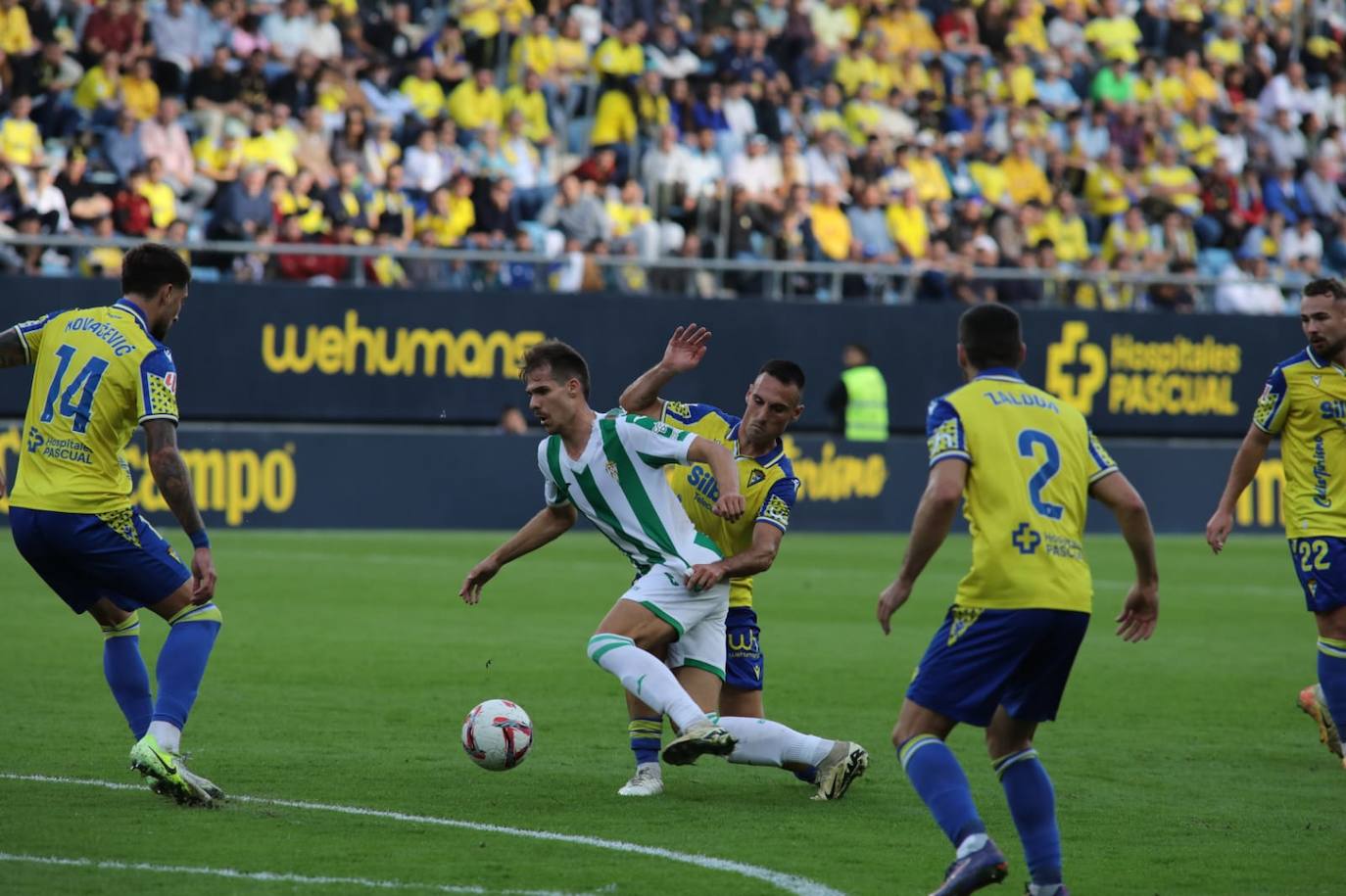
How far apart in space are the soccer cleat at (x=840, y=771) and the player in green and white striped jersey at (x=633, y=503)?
2.19ft

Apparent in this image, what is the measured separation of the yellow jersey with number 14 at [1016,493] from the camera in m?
5.79

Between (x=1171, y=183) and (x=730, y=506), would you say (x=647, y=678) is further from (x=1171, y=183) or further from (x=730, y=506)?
(x=1171, y=183)

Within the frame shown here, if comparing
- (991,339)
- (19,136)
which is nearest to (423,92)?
(19,136)

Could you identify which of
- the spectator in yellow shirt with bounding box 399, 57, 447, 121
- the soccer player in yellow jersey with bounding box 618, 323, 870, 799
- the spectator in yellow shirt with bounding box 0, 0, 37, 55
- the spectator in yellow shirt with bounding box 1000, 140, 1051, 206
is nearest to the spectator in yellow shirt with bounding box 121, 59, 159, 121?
the spectator in yellow shirt with bounding box 0, 0, 37, 55

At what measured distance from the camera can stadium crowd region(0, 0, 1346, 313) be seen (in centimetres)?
2097

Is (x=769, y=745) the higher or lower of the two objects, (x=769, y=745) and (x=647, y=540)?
the lower

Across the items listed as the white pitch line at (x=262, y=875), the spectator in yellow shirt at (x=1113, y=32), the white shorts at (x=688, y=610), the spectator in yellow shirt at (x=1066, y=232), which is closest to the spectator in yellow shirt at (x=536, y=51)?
the spectator in yellow shirt at (x=1066, y=232)

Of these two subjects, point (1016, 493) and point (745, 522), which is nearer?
point (1016, 493)

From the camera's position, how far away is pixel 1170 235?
26062 mm

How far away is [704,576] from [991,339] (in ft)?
6.13

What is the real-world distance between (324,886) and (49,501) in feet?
6.93

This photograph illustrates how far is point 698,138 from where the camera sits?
78.2 ft

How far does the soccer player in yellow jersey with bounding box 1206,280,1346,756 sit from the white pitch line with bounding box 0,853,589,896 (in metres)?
3.96

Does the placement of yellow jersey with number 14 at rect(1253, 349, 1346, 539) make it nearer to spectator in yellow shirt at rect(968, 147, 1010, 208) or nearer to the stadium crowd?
the stadium crowd
